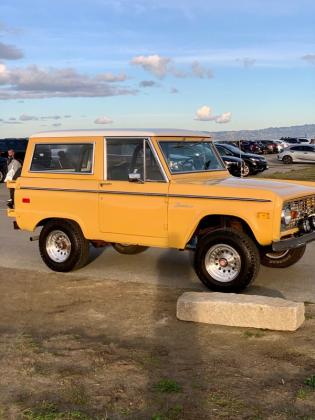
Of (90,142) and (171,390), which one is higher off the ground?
(90,142)

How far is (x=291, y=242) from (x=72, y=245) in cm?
315

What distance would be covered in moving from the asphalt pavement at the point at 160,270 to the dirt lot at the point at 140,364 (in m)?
0.87

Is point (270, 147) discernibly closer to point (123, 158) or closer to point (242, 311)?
point (123, 158)

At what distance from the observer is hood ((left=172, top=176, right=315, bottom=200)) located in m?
6.75

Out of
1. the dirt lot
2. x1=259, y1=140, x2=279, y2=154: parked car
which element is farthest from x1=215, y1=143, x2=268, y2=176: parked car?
x1=259, y1=140, x2=279, y2=154: parked car

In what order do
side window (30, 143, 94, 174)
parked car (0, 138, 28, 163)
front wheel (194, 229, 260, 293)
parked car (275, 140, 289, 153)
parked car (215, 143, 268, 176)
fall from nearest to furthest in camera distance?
front wheel (194, 229, 260, 293), side window (30, 143, 94, 174), parked car (0, 138, 28, 163), parked car (215, 143, 268, 176), parked car (275, 140, 289, 153)

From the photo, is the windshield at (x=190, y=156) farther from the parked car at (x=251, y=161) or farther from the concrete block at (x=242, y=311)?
the parked car at (x=251, y=161)

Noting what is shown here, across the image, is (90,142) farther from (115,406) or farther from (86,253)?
(115,406)

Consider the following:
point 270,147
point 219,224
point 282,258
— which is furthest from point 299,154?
point 219,224

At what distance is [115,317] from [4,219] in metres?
8.71

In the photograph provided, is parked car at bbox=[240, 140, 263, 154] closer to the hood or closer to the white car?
the white car

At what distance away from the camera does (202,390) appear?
4.27m

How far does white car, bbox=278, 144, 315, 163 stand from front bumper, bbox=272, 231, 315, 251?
37.8 m

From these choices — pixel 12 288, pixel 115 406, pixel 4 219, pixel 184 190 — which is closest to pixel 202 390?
pixel 115 406
